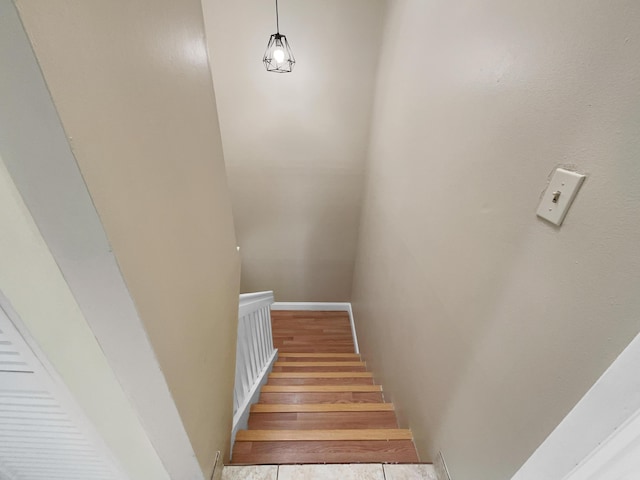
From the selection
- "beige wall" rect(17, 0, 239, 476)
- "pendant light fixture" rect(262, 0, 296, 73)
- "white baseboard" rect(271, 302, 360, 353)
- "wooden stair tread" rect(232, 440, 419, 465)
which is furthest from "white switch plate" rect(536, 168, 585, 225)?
"white baseboard" rect(271, 302, 360, 353)

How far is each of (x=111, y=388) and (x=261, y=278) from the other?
3.03 meters

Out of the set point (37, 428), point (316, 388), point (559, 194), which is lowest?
point (316, 388)

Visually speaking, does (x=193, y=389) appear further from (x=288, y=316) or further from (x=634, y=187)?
(x=288, y=316)

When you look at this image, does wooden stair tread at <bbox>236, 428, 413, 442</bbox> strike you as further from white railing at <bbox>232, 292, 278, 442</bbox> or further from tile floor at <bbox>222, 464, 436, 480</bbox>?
tile floor at <bbox>222, 464, 436, 480</bbox>

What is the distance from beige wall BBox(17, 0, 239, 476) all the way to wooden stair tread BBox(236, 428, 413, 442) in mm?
343

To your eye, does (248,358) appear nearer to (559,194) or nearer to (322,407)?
(322,407)

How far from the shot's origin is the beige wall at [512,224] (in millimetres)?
429

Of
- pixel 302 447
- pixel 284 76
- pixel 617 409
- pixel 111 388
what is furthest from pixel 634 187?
pixel 284 76

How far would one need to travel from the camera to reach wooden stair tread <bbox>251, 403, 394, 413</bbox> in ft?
4.99

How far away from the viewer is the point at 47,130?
30cm

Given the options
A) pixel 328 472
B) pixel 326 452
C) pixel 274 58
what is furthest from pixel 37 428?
pixel 274 58

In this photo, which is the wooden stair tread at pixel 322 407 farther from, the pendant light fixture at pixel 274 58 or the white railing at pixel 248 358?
the pendant light fixture at pixel 274 58

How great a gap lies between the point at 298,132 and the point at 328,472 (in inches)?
101

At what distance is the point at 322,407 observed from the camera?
1.53 meters
